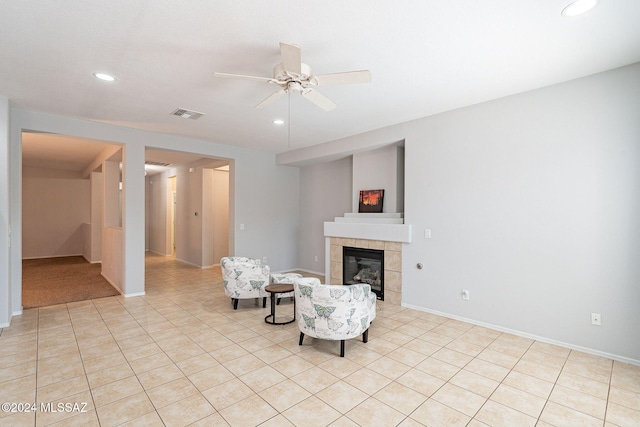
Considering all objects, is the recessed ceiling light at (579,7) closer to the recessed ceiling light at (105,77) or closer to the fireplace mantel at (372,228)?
the fireplace mantel at (372,228)

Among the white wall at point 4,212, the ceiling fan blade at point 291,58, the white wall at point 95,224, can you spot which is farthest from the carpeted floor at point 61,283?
the ceiling fan blade at point 291,58

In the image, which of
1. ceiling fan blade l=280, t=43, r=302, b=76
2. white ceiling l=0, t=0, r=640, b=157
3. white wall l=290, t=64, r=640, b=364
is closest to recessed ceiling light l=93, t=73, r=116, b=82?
white ceiling l=0, t=0, r=640, b=157

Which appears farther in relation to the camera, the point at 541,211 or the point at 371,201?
the point at 371,201

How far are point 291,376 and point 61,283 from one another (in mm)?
5886

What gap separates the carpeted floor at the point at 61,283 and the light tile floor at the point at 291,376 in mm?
996

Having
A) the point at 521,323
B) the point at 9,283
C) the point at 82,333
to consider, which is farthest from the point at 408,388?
the point at 9,283

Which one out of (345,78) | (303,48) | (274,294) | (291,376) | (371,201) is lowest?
(291,376)

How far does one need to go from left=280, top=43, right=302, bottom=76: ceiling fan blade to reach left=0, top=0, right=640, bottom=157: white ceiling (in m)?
0.22

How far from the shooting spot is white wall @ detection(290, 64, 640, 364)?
2.95 m

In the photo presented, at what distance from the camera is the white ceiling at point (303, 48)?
2100 mm

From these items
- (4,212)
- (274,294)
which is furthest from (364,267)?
(4,212)

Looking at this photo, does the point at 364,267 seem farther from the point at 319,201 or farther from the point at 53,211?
the point at 53,211

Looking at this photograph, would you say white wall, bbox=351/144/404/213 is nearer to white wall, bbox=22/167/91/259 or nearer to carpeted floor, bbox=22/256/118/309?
carpeted floor, bbox=22/256/118/309

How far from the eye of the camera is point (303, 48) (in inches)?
100
